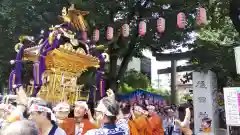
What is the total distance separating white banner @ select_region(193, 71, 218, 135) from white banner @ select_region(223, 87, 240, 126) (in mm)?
4435

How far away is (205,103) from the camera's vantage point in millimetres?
9273

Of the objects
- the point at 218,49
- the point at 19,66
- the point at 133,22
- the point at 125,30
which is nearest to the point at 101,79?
the point at 19,66

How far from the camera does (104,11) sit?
9867mm

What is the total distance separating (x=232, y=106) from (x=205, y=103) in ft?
15.1

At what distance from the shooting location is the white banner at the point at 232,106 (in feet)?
→ 15.4

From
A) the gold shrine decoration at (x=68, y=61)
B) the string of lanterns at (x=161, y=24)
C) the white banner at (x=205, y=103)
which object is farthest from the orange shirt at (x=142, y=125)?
the white banner at (x=205, y=103)

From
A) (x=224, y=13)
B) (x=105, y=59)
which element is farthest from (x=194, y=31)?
(x=105, y=59)

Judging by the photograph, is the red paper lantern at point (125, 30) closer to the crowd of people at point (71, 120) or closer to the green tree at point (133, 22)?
the green tree at point (133, 22)

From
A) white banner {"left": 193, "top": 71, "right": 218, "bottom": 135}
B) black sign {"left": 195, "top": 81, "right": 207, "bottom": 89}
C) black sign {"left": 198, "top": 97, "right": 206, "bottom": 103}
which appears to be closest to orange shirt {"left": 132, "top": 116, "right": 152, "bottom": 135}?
white banner {"left": 193, "top": 71, "right": 218, "bottom": 135}

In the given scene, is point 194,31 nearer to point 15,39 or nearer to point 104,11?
point 104,11

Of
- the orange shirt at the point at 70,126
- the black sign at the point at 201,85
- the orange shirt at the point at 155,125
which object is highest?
the black sign at the point at 201,85

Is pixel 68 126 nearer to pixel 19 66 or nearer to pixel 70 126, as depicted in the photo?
pixel 70 126

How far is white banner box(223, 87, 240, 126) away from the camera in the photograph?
4688 mm

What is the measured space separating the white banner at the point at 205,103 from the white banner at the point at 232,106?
14.6ft
